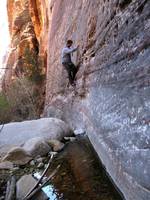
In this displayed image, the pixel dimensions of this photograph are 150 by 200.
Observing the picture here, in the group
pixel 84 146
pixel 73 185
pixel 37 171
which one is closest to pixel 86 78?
pixel 84 146

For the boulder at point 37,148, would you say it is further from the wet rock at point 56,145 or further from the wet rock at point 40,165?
the wet rock at point 40,165

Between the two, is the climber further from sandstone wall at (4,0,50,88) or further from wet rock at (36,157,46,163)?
sandstone wall at (4,0,50,88)

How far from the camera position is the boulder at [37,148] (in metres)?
9.12

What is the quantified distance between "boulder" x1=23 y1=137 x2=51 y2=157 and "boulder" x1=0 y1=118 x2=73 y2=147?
1103 millimetres

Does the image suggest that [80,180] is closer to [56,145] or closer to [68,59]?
[56,145]

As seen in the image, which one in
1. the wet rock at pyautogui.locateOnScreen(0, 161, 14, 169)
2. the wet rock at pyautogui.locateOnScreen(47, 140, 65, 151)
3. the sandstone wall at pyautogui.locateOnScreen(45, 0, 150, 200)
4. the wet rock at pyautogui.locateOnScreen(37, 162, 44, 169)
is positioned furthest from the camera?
the wet rock at pyautogui.locateOnScreen(47, 140, 65, 151)

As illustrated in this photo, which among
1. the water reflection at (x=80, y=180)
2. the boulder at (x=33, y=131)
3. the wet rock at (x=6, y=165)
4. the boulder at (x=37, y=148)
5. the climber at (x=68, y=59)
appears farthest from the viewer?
the climber at (x=68, y=59)

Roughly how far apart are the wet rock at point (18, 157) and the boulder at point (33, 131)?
1.77m

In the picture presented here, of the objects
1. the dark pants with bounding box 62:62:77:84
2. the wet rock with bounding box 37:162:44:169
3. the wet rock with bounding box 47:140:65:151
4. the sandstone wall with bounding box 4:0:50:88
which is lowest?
the wet rock with bounding box 47:140:65:151

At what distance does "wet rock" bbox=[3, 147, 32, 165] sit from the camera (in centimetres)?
852

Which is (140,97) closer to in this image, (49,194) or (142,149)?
(142,149)

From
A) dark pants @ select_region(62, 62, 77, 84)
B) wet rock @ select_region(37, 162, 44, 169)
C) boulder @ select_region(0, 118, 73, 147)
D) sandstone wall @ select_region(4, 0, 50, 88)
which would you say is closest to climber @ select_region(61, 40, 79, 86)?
dark pants @ select_region(62, 62, 77, 84)

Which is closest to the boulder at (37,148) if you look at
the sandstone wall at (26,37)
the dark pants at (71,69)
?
the dark pants at (71,69)

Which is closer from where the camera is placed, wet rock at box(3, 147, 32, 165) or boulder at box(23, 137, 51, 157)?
wet rock at box(3, 147, 32, 165)
